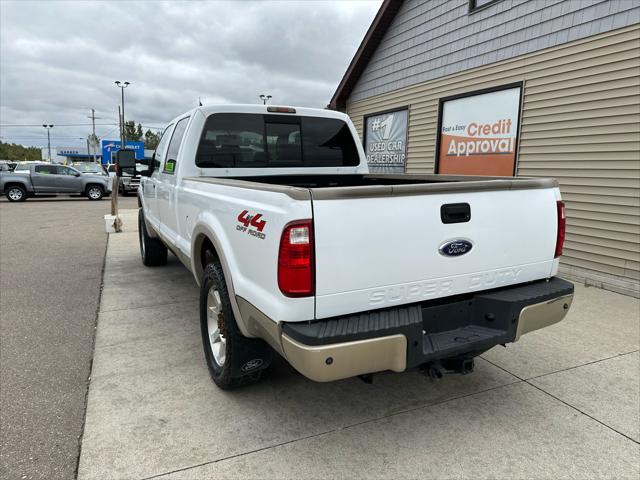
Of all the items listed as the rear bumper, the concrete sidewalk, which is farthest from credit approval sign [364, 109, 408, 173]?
the rear bumper

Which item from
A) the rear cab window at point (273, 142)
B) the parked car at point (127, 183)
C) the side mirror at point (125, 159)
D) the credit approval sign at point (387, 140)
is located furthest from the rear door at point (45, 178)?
the rear cab window at point (273, 142)

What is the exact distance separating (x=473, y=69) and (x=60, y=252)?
800cm

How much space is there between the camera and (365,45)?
10648 millimetres

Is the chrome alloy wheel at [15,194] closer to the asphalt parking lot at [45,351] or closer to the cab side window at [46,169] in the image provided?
the cab side window at [46,169]

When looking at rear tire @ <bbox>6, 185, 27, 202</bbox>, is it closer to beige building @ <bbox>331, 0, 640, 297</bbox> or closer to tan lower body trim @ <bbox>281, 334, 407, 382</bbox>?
beige building @ <bbox>331, 0, 640, 297</bbox>

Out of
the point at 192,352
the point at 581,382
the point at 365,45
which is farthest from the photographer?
the point at 365,45

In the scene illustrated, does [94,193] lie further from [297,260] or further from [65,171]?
[297,260]

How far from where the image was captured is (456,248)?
2.49 m

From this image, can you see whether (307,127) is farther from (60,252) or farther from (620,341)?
(60,252)

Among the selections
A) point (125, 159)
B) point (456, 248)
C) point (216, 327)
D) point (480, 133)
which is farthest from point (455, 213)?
point (480, 133)

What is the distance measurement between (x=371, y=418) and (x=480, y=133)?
6.43m

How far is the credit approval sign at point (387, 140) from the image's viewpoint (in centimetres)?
1012

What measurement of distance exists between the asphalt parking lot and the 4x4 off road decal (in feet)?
5.02

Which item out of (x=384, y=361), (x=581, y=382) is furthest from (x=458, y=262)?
(x=581, y=382)
